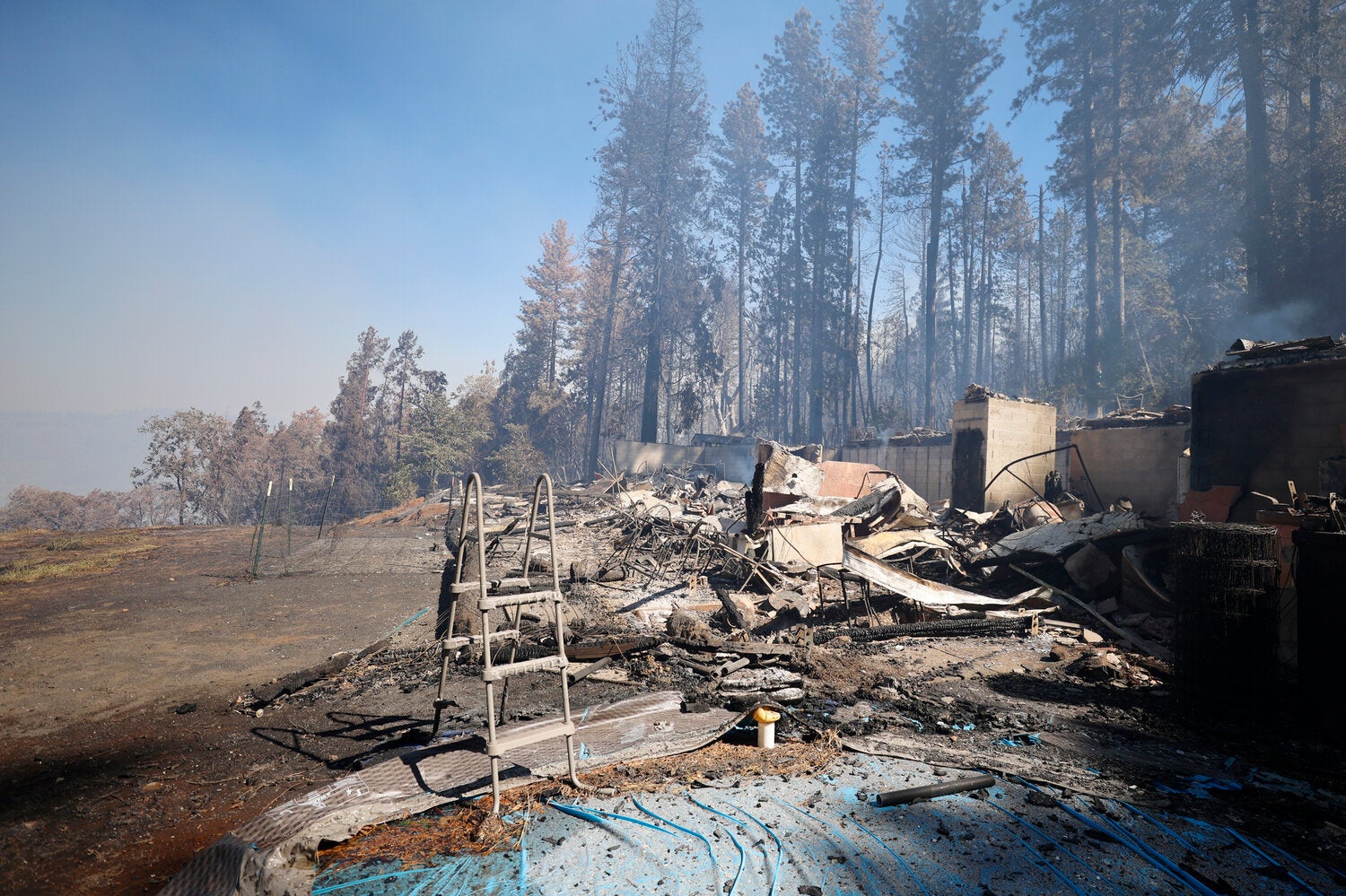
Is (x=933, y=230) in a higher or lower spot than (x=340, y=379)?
higher

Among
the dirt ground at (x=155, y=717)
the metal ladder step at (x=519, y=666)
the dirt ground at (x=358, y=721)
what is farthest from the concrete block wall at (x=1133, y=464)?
the dirt ground at (x=155, y=717)

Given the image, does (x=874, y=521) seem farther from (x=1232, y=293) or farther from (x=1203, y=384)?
(x=1232, y=293)

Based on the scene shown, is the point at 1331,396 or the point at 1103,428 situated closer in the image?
the point at 1331,396

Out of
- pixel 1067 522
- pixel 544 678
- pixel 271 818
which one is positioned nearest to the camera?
pixel 271 818

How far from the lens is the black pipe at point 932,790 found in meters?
3.55

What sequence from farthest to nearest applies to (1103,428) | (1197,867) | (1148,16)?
1. (1148,16)
2. (1103,428)
3. (1197,867)

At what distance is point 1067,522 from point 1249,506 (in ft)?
7.18

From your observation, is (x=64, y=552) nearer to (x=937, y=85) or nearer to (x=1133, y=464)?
(x=1133, y=464)

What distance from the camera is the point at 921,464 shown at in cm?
1814

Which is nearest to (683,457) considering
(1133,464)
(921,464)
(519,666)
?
(921,464)

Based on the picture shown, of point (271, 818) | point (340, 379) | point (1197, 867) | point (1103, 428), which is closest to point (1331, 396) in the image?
point (1103, 428)

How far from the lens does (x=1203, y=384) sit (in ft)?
29.3

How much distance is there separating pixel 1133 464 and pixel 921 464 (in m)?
5.77

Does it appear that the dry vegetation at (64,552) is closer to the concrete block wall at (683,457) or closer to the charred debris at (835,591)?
the charred debris at (835,591)
